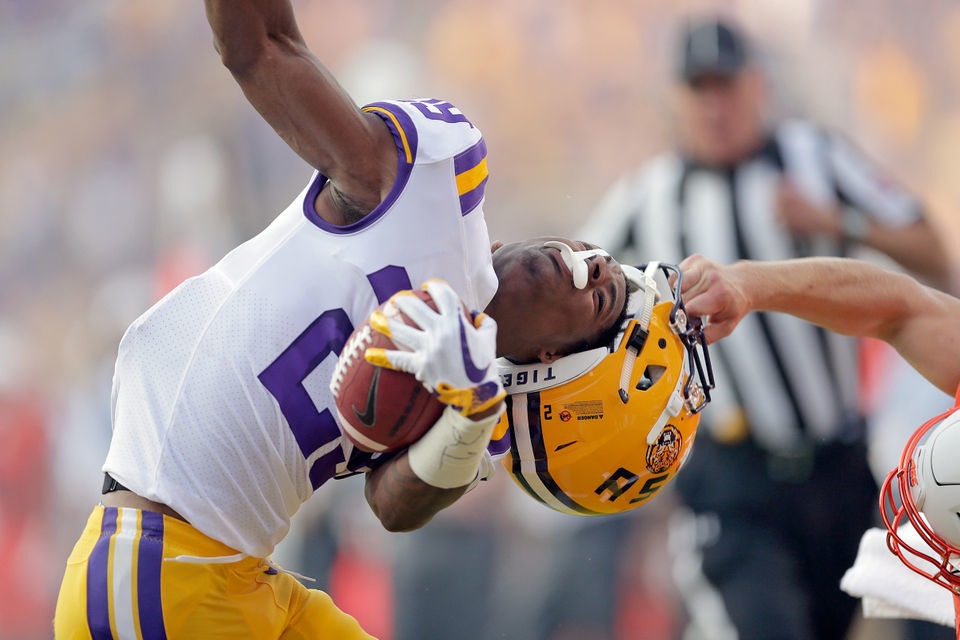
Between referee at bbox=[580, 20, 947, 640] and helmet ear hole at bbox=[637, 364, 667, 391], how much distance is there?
1.91 m

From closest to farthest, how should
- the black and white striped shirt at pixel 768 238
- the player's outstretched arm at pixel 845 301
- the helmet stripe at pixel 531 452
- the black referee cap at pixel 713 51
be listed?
1. the helmet stripe at pixel 531 452
2. the player's outstretched arm at pixel 845 301
3. the black and white striped shirt at pixel 768 238
4. the black referee cap at pixel 713 51

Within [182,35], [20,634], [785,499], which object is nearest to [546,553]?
[785,499]

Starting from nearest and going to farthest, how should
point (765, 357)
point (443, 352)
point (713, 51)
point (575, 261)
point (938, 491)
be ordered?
point (443, 352)
point (938, 491)
point (575, 261)
point (765, 357)
point (713, 51)

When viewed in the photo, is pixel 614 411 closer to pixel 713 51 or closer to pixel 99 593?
pixel 99 593

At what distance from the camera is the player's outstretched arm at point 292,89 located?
1803mm

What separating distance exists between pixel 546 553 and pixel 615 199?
5.29ft

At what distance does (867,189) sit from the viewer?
433 cm

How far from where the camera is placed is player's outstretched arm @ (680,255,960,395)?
2.46 metres

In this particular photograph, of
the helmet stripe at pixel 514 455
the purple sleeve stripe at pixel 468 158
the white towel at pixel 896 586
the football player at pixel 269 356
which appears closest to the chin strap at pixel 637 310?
the helmet stripe at pixel 514 455

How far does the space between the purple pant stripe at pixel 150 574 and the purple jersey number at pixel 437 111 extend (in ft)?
3.01

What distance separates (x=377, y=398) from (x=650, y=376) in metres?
0.82

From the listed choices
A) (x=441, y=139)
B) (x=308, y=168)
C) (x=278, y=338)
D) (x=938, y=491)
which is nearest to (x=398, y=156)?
(x=441, y=139)

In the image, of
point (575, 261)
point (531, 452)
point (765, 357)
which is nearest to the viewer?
point (575, 261)

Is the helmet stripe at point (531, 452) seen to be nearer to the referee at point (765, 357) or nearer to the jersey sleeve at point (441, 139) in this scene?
the jersey sleeve at point (441, 139)
